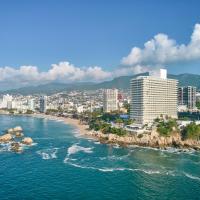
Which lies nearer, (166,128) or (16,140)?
(166,128)

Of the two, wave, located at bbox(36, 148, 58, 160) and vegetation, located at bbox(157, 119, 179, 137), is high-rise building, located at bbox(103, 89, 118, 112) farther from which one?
wave, located at bbox(36, 148, 58, 160)

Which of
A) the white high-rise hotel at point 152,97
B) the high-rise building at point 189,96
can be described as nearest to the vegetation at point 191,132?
the white high-rise hotel at point 152,97

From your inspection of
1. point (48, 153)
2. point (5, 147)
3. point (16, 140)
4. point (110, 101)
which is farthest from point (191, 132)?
point (110, 101)

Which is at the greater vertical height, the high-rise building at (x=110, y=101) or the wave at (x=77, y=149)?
the high-rise building at (x=110, y=101)

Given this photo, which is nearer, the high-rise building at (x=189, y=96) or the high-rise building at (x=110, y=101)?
the high-rise building at (x=189, y=96)

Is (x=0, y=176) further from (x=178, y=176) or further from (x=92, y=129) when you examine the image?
(x=92, y=129)

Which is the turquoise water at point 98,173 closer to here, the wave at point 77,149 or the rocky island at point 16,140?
the wave at point 77,149

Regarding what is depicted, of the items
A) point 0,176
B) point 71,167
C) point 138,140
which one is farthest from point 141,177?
point 138,140

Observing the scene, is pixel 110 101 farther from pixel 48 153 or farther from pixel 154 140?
pixel 48 153
